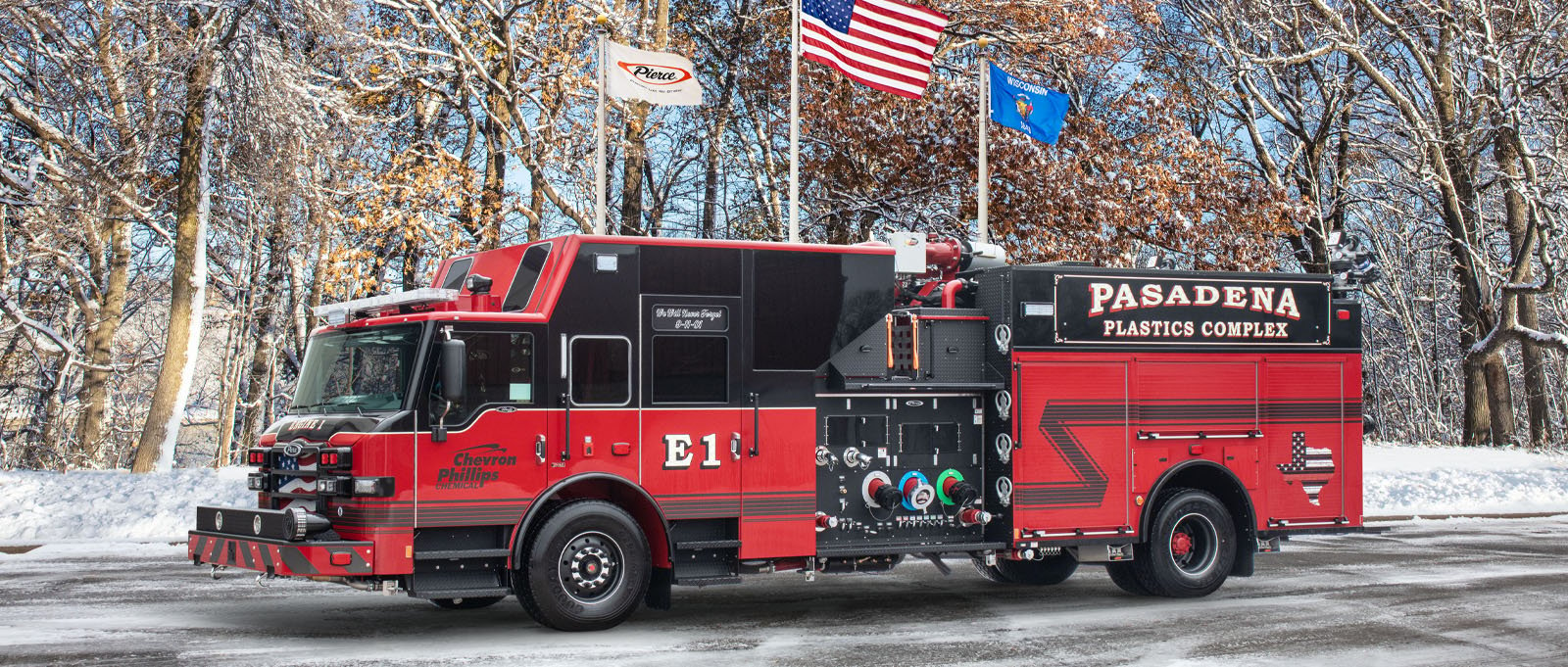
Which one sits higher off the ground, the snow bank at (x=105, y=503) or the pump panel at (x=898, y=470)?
the pump panel at (x=898, y=470)

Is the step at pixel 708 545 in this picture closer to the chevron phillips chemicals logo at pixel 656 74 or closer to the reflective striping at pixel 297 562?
the reflective striping at pixel 297 562

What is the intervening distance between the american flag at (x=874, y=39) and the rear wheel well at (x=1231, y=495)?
947 cm

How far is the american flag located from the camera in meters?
21.6

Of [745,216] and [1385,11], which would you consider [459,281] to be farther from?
[1385,11]

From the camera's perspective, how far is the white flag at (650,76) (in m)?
20.7

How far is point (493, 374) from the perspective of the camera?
34.9 feet

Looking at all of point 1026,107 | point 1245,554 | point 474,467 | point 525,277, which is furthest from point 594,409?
point 1026,107

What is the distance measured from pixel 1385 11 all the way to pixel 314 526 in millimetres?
32184

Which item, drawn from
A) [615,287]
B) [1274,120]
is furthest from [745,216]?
[615,287]

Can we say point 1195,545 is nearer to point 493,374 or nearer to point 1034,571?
point 1034,571

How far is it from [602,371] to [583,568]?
1.42 m

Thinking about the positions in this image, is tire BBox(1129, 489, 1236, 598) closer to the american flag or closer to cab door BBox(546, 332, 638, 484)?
cab door BBox(546, 332, 638, 484)

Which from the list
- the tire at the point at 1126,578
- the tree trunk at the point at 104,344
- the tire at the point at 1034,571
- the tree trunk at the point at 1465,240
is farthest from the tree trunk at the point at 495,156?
the tree trunk at the point at 1465,240

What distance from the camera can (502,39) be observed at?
96.0 ft
